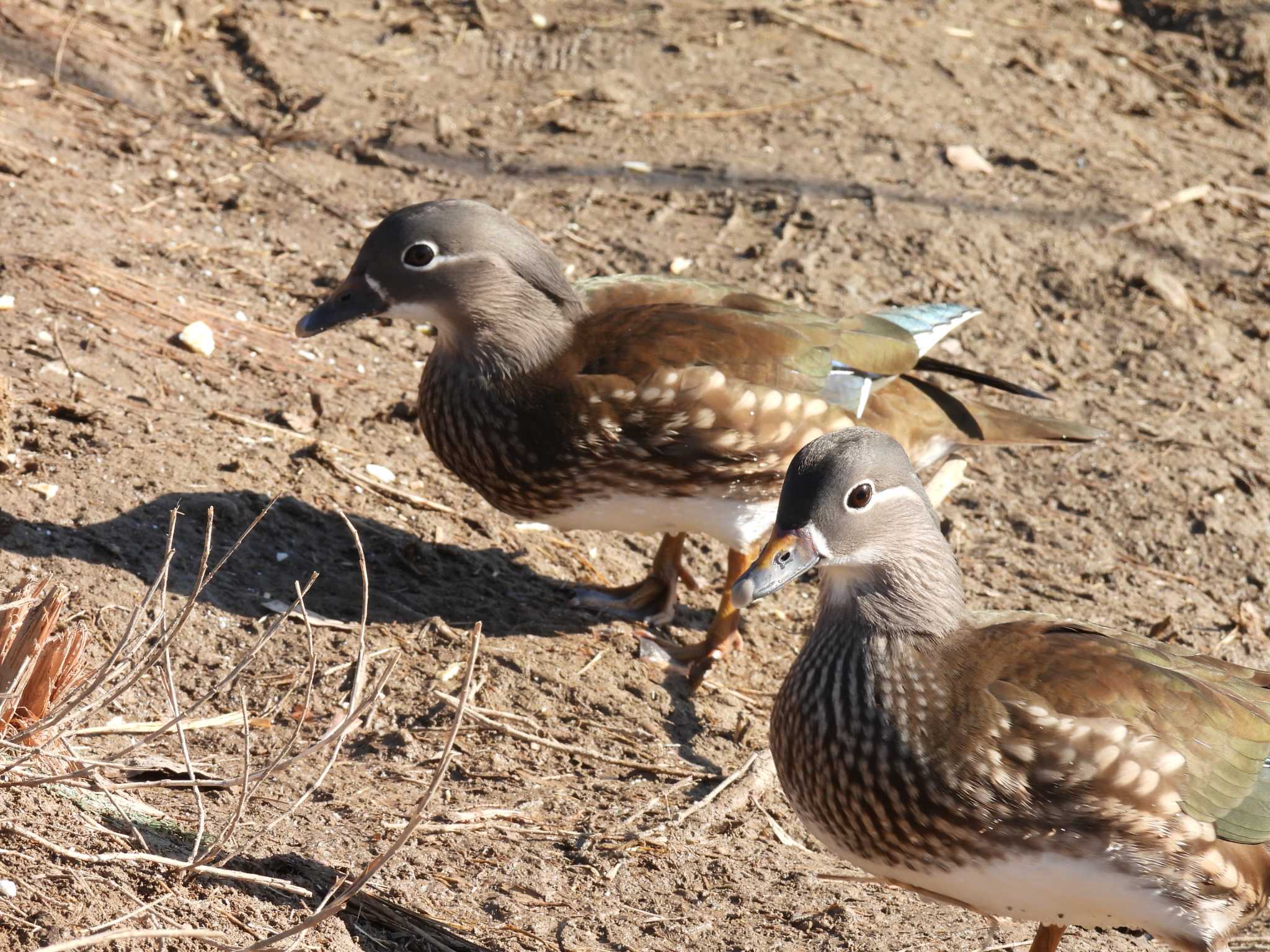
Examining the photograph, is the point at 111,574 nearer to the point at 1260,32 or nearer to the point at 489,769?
the point at 489,769

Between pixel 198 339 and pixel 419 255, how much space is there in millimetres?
1134

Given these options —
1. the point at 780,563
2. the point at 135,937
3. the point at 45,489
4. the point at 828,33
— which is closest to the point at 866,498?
the point at 780,563

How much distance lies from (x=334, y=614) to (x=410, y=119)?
3.23 metres

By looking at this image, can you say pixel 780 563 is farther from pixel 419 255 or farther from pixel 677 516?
pixel 419 255

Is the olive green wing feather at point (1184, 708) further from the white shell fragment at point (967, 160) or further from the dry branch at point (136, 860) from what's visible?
the white shell fragment at point (967, 160)

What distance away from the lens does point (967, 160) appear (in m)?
6.90

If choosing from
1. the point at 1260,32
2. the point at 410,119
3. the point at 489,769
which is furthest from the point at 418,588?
the point at 1260,32

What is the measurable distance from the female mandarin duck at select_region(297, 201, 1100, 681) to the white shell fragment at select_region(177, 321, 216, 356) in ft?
2.64

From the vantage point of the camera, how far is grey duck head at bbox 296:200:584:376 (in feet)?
14.2

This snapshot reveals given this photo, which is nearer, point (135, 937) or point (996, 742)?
point (135, 937)

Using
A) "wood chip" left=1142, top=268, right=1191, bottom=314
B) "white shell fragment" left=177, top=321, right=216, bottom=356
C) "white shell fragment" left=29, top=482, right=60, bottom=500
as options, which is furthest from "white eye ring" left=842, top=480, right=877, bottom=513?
"wood chip" left=1142, top=268, right=1191, bottom=314

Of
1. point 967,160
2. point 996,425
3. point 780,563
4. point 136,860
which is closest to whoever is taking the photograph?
point 136,860

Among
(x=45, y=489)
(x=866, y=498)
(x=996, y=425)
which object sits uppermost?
(x=866, y=498)

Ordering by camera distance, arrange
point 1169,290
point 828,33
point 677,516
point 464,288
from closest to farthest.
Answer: point 677,516
point 464,288
point 1169,290
point 828,33
